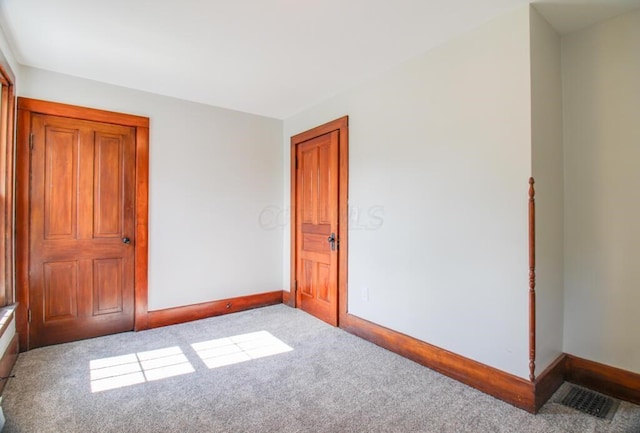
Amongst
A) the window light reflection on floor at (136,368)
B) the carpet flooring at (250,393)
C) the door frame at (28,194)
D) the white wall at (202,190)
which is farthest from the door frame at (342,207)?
the door frame at (28,194)

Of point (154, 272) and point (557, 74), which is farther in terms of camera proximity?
point (154, 272)

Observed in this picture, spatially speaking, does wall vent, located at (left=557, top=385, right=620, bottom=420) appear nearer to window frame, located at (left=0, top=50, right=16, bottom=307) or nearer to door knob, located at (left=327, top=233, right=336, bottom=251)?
door knob, located at (left=327, top=233, right=336, bottom=251)

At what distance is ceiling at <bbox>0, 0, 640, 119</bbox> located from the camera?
2.03 meters

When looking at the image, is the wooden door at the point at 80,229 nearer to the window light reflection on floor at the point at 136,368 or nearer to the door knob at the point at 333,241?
the window light reflection on floor at the point at 136,368

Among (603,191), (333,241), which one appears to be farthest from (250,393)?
(603,191)

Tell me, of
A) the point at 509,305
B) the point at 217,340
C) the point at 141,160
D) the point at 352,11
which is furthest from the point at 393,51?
the point at 217,340

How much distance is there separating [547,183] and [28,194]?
413 cm

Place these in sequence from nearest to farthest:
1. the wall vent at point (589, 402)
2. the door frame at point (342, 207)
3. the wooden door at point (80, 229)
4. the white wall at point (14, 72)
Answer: the wall vent at point (589, 402) → the white wall at point (14, 72) → the wooden door at point (80, 229) → the door frame at point (342, 207)

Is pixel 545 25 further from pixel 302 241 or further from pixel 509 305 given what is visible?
pixel 302 241

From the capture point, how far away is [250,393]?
7.09ft

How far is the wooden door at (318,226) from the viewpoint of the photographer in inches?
138

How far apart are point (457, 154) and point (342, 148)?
1.31m

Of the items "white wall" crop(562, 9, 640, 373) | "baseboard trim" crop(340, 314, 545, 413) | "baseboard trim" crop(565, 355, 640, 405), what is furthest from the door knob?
"baseboard trim" crop(565, 355, 640, 405)

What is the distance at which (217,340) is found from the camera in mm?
3072
